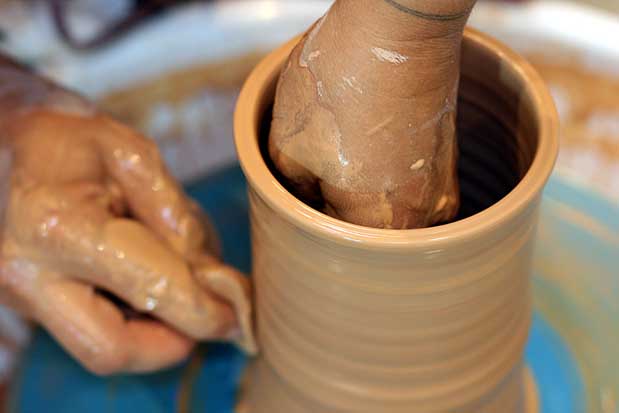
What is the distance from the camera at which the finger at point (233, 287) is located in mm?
846

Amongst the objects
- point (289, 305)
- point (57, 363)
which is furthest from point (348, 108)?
point (57, 363)

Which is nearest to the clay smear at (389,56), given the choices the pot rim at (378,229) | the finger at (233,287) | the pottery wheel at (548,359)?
the pot rim at (378,229)

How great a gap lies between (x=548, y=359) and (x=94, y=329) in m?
0.56

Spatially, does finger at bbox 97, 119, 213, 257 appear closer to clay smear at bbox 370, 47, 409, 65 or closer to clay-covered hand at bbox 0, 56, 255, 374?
clay-covered hand at bbox 0, 56, 255, 374

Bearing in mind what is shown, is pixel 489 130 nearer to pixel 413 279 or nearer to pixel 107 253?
pixel 413 279

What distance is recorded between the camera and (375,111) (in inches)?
24.3

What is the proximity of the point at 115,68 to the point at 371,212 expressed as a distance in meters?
0.82

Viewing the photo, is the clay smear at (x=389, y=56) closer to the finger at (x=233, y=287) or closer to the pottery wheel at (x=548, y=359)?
the finger at (x=233, y=287)

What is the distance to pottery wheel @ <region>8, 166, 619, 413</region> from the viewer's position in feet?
3.12

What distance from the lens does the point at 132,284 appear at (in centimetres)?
82

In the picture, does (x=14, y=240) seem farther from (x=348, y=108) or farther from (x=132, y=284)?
(x=348, y=108)

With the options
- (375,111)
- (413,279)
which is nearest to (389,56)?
(375,111)

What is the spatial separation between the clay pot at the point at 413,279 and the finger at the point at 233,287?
28mm

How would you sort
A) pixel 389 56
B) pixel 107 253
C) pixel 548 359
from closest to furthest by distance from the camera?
pixel 389 56 → pixel 107 253 → pixel 548 359
